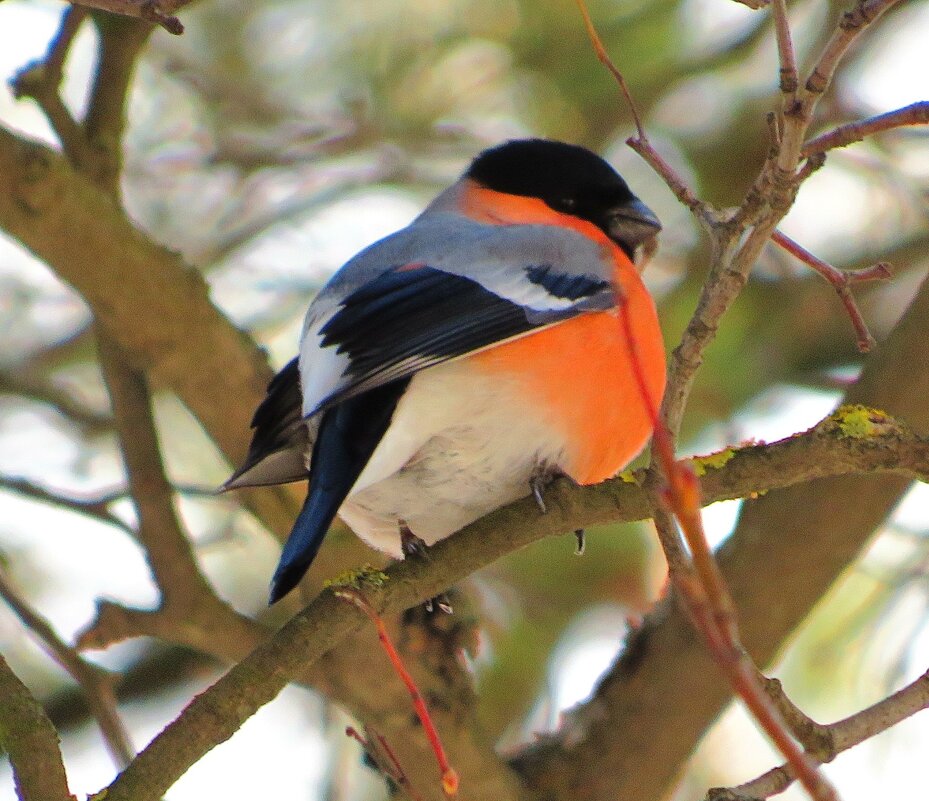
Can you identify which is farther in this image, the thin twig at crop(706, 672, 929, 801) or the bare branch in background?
the bare branch in background

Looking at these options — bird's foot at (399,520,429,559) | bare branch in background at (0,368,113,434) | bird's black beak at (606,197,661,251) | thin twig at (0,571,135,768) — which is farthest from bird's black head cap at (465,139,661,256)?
thin twig at (0,571,135,768)

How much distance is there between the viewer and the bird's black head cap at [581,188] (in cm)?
351

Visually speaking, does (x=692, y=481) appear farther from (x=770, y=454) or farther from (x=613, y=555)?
(x=613, y=555)

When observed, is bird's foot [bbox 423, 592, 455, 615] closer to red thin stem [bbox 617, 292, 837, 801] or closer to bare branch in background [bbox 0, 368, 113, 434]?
bare branch in background [bbox 0, 368, 113, 434]

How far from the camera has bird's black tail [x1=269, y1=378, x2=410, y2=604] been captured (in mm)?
2176

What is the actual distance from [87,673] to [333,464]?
1.09 meters

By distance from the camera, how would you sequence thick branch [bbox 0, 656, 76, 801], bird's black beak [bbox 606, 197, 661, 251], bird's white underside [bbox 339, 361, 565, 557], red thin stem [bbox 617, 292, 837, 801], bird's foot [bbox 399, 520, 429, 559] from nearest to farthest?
red thin stem [bbox 617, 292, 837, 801], thick branch [bbox 0, 656, 76, 801], bird's white underside [bbox 339, 361, 565, 557], bird's foot [bbox 399, 520, 429, 559], bird's black beak [bbox 606, 197, 661, 251]

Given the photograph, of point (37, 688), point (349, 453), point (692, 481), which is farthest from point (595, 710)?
point (692, 481)

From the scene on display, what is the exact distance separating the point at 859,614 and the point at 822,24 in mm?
1976

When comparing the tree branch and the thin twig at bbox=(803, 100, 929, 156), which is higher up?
the tree branch

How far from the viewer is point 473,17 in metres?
4.88

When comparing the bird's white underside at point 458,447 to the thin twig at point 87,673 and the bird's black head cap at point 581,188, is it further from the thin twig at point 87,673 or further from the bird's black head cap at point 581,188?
the bird's black head cap at point 581,188

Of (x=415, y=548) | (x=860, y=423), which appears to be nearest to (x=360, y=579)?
(x=415, y=548)

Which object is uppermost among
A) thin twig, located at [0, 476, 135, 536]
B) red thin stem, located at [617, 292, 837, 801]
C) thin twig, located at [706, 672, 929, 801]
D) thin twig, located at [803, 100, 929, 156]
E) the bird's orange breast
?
thin twig, located at [0, 476, 135, 536]
